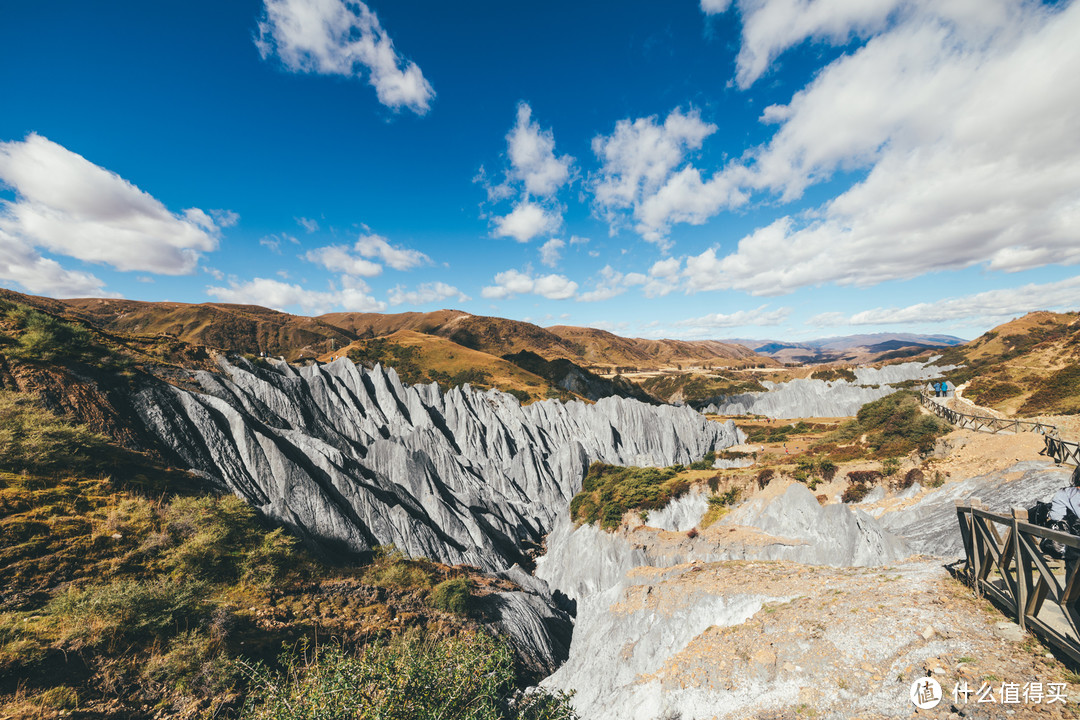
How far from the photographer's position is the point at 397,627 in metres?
13.9

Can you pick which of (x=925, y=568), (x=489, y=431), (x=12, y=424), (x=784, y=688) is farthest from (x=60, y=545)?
(x=489, y=431)

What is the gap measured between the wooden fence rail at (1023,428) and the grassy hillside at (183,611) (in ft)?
60.8

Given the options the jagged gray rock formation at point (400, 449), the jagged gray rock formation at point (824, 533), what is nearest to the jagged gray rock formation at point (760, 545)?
the jagged gray rock formation at point (824, 533)

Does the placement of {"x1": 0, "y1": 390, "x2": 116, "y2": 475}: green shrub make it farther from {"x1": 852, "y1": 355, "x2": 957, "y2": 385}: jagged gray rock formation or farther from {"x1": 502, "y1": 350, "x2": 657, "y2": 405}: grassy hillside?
{"x1": 852, "y1": 355, "x2": 957, "y2": 385}: jagged gray rock formation

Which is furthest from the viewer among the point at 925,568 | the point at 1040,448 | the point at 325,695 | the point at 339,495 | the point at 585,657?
the point at 339,495

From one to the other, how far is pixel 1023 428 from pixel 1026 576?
28.5m

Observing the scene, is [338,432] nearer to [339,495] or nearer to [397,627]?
[339,495]

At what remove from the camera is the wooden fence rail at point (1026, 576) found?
5.39 metres

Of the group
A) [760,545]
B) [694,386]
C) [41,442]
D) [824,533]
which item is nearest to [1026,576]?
[824,533]

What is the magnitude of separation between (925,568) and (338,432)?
40793 millimetres

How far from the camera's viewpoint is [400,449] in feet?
111

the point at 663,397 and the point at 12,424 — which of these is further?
the point at 663,397

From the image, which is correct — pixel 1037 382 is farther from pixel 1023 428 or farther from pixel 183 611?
pixel 183 611

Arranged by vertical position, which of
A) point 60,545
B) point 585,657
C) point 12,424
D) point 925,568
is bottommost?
point 585,657
